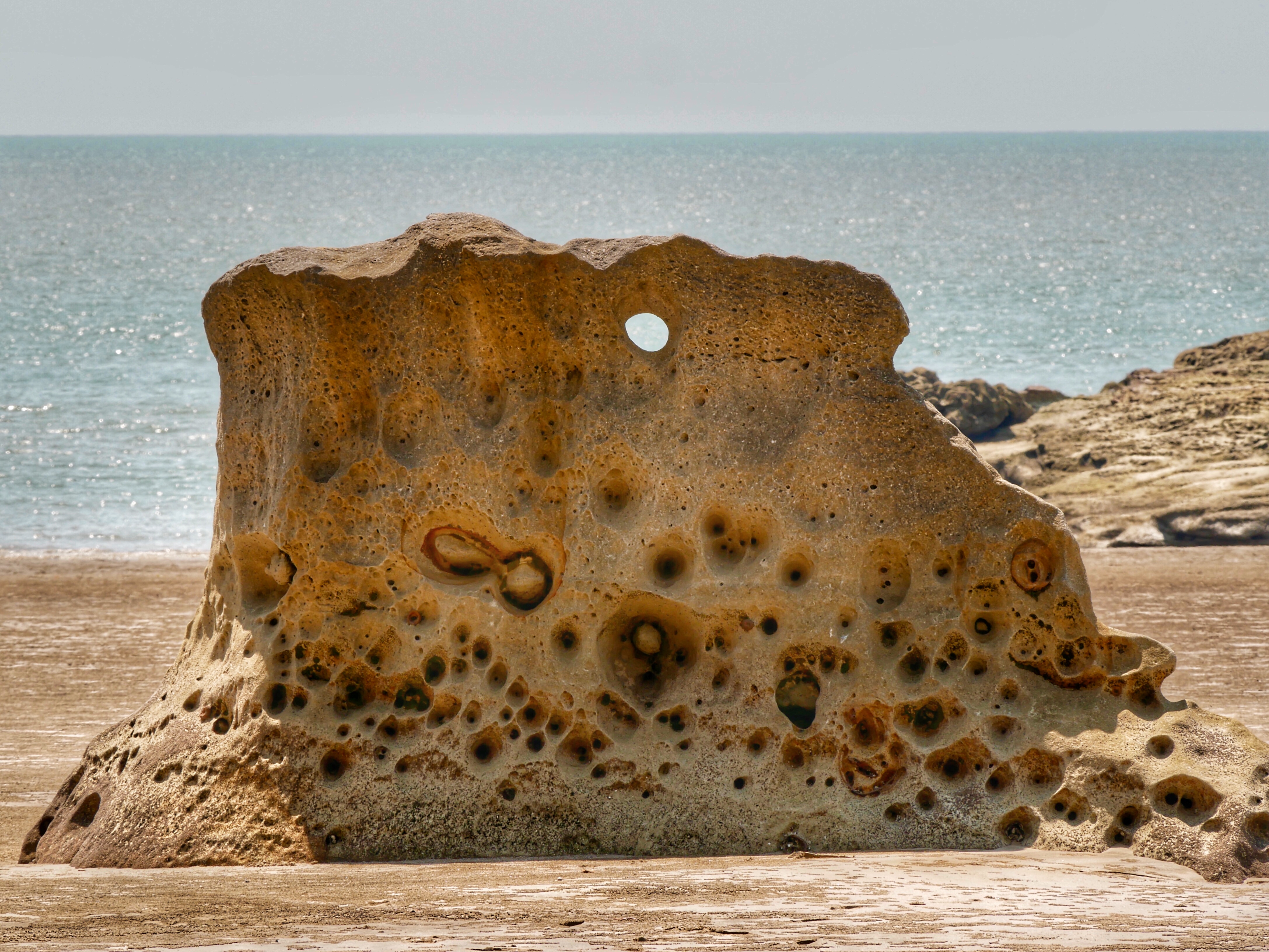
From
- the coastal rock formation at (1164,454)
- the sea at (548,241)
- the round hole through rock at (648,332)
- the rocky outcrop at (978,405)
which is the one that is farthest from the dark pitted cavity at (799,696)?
the round hole through rock at (648,332)

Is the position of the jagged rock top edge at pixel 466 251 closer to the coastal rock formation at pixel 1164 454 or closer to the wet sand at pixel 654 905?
the wet sand at pixel 654 905

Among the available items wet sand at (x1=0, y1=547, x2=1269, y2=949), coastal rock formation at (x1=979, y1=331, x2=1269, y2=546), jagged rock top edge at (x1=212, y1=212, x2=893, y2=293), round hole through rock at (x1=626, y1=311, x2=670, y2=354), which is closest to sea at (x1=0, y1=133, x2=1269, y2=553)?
round hole through rock at (x1=626, y1=311, x2=670, y2=354)

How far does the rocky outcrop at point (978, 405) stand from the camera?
53.2 feet

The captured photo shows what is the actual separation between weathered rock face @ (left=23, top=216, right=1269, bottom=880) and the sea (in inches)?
362

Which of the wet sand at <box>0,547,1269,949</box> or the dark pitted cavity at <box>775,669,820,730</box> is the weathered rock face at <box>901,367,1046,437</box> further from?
the wet sand at <box>0,547,1269,949</box>

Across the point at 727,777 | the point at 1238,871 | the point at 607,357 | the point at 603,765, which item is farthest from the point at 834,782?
the point at 607,357

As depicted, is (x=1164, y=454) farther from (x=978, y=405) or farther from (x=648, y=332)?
(x=648, y=332)

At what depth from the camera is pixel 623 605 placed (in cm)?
548

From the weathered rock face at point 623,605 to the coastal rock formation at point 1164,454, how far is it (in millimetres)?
7804

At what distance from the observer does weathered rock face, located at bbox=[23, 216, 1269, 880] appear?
5277mm

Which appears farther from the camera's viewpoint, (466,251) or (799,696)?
(466,251)

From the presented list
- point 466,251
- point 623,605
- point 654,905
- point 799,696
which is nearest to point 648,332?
point 466,251

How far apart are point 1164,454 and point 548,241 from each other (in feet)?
141

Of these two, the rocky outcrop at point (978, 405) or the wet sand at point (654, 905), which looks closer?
the wet sand at point (654, 905)
